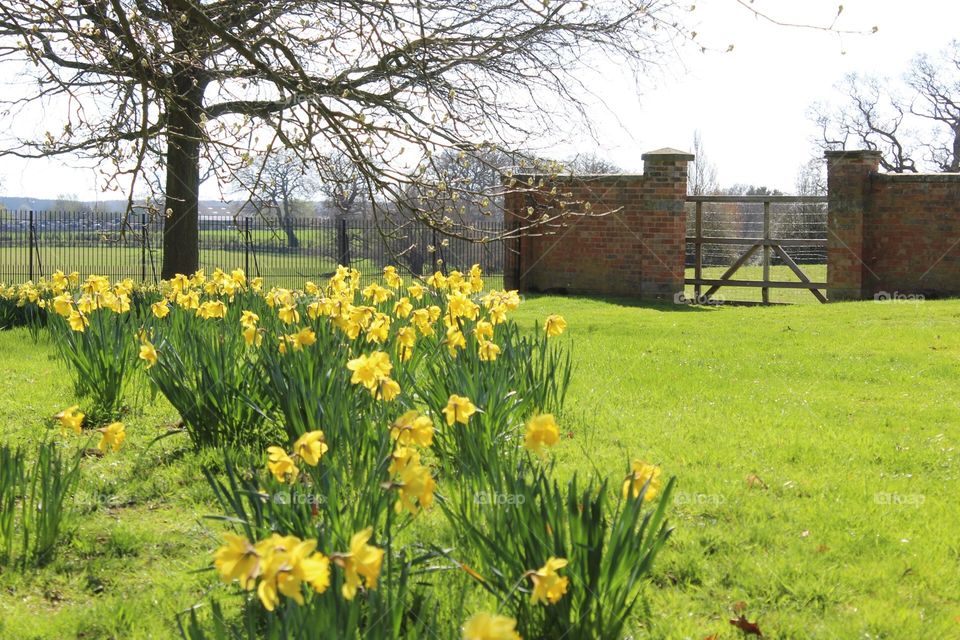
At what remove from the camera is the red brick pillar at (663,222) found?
16.3 metres

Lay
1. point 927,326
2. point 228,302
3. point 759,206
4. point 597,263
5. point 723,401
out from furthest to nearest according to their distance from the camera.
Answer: point 759,206 < point 597,263 < point 927,326 < point 228,302 < point 723,401

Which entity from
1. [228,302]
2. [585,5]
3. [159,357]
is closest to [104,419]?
[159,357]

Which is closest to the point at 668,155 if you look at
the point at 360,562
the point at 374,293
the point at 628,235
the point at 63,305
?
the point at 628,235

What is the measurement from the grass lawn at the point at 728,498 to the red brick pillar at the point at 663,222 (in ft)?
26.7

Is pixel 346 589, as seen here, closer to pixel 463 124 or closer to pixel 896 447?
pixel 896 447

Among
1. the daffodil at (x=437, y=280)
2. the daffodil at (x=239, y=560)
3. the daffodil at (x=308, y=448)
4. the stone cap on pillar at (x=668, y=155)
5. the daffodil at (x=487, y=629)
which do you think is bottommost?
the daffodil at (x=487, y=629)

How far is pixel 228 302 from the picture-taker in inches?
307

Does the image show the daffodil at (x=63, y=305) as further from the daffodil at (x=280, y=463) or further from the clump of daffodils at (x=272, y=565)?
the clump of daffodils at (x=272, y=565)

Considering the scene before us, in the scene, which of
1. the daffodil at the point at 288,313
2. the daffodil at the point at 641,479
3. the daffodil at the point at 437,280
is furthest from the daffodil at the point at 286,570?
the daffodil at the point at 437,280

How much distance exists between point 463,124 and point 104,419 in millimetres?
2851

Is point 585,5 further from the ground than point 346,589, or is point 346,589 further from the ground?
point 585,5

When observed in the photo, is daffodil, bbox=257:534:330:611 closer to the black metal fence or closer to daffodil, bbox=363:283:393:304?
daffodil, bbox=363:283:393:304

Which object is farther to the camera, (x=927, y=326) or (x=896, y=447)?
(x=927, y=326)

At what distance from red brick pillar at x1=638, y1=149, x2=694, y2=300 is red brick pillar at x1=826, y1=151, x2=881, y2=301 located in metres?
2.39
